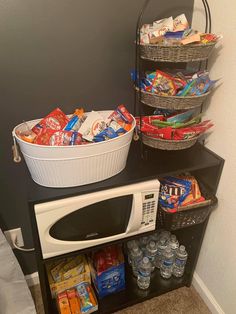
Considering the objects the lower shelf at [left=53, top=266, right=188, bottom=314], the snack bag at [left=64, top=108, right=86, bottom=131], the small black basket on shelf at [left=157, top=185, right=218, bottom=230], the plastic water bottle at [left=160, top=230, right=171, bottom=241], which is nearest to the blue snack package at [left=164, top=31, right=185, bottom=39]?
the snack bag at [left=64, top=108, right=86, bottom=131]

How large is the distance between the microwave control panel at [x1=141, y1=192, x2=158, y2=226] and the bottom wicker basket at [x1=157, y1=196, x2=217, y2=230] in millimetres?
47

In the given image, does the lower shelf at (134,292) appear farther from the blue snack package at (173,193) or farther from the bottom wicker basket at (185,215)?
the blue snack package at (173,193)

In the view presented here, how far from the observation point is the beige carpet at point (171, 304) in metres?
1.28

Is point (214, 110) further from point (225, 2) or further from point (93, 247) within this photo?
point (93, 247)

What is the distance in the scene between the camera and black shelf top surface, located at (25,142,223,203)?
86 centimetres

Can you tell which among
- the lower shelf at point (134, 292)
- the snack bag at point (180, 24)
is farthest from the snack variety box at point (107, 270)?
the snack bag at point (180, 24)

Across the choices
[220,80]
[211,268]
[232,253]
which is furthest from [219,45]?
[211,268]

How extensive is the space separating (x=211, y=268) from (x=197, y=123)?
0.74 meters

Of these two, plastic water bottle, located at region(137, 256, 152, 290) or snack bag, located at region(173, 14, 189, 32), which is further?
plastic water bottle, located at region(137, 256, 152, 290)

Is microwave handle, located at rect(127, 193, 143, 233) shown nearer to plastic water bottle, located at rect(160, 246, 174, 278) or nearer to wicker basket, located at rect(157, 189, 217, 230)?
wicker basket, located at rect(157, 189, 217, 230)

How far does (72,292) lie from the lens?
1246mm

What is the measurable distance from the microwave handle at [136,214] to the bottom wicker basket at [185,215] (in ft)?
0.41

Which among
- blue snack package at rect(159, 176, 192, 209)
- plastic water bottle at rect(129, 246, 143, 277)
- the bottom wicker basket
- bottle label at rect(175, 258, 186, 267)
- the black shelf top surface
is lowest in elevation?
bottle label at rect(175, 258, 186, 267)

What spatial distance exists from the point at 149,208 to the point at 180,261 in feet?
1.69
